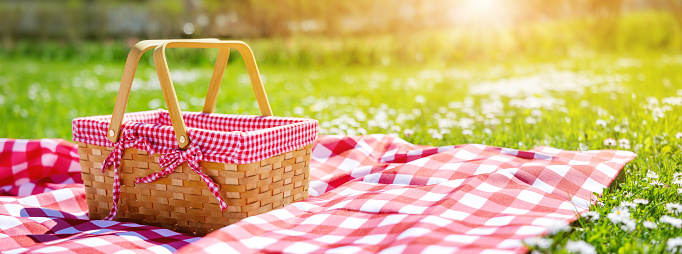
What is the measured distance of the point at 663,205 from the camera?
2055 millimetres

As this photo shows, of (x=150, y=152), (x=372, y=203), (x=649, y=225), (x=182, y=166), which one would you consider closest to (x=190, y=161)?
(x=182, y=166)

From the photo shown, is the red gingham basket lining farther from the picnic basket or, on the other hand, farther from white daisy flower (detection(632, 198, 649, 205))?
white daisy flower (detection(632, 198, 649, 205))

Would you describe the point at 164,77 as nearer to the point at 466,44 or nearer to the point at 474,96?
the point at 474,96

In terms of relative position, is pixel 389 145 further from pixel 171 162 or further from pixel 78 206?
pixel 78 206

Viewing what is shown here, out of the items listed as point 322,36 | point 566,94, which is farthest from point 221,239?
point 322,36

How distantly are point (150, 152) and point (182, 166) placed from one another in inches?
5.8

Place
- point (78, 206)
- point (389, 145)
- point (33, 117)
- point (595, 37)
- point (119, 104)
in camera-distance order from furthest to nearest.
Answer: point (595, 37) → point (33, 117) → point (389, 145) → point (78, 206) → point (119, 104)

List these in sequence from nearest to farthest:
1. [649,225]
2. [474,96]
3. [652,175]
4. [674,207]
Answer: [649,225]
[674,207]
[652,175]
[474,96]

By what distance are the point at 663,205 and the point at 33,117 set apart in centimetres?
460

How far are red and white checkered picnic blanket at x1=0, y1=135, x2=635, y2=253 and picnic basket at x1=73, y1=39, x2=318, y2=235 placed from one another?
3.6 inches

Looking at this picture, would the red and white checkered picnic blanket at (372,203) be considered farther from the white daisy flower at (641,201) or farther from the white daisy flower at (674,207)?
the white daisy flower at (674,207)

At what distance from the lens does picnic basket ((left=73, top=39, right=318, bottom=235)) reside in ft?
6.68

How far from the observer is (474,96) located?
5.42m

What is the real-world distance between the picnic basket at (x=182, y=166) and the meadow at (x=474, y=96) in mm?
999
